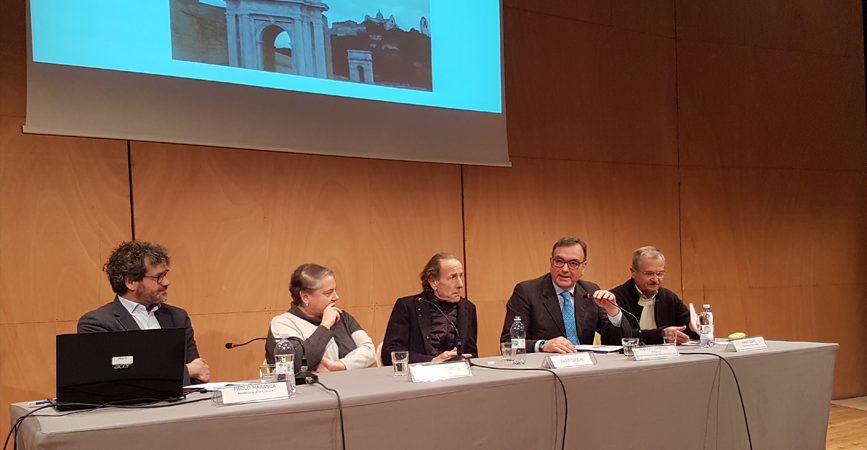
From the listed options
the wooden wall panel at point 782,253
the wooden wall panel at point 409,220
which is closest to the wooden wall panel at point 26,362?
the wooden wall panel at point 409,220

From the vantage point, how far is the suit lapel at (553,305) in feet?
11.1

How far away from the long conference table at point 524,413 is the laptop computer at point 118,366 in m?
0.07

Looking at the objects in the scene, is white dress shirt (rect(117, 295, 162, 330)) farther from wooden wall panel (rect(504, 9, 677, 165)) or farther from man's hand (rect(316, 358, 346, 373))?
wooden wall panel (rect(504, 9, 677, 165))

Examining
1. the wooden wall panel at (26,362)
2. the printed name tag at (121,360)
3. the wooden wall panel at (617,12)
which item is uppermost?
the wooden wall panel at (617,12)

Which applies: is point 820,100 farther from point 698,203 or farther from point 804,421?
point 804,421

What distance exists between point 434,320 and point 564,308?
67 cm

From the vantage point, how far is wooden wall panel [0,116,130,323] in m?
3.22

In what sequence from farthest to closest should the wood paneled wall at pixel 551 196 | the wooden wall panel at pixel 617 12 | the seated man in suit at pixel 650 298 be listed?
the wooden wall panel at pixel 617 12, the seated man in suit at pixel 650 298, the wood paneled wall at pixel 551 196

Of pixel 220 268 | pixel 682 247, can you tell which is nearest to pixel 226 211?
pixel 220 268

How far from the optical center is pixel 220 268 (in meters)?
3.70

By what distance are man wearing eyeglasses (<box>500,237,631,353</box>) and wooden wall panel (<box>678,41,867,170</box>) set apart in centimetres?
240

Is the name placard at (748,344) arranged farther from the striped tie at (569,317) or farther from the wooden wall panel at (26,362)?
the wooden wall panel at (26,362)

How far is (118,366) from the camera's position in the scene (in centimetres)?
183

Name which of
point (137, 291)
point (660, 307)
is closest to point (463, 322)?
point (660, 307)
